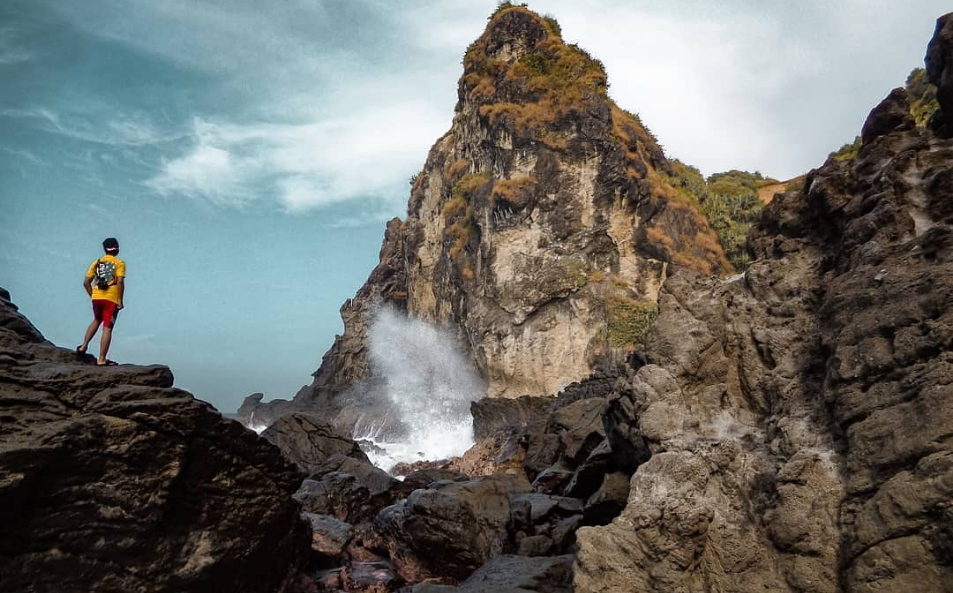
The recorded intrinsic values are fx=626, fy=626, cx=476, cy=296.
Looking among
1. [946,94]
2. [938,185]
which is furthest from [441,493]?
[946,94]

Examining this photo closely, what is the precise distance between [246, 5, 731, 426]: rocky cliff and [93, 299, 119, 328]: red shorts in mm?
31868

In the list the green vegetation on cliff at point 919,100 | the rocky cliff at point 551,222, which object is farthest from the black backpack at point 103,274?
the rocky cliff at point 551,222

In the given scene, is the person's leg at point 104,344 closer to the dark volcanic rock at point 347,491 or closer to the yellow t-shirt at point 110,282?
the yellow t-shirt at point 110,282

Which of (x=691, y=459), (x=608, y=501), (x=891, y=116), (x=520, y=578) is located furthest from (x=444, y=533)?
(x=891, y=116)

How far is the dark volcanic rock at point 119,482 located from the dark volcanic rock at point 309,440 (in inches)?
466

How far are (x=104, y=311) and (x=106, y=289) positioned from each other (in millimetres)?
304

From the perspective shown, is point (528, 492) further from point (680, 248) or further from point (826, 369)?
point (680, 248)

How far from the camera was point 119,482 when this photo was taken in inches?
269

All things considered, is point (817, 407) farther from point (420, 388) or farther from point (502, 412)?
point (420, 388)

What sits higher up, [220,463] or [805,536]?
[220,463]

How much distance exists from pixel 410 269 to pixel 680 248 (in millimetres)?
22833

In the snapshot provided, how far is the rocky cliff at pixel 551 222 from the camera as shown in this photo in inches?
1553

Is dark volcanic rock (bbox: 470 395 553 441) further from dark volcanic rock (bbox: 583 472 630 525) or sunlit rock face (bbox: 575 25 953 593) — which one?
sunlit rock face (bbox: 575 25 953 593)

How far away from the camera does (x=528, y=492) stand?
13.4 m
